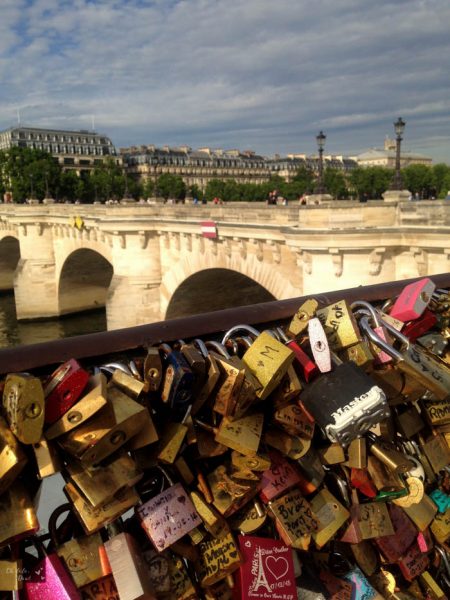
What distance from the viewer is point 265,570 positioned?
1.87m

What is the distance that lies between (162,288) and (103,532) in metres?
20.4

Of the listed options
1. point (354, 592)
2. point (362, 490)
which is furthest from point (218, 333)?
point (354, 592)

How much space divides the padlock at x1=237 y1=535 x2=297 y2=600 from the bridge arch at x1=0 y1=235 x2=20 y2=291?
4618cm

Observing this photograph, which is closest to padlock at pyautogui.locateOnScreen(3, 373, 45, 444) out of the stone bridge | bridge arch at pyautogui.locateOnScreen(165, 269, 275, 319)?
the stone bridge

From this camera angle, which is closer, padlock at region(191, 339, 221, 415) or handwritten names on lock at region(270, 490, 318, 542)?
padlock at region(191, 339, 221, 415)

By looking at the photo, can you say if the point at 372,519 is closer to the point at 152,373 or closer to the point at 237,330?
the point at 237,330

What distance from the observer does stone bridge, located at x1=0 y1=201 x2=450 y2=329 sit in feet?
36.7

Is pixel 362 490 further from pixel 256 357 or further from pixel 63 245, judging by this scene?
pixel 63 245

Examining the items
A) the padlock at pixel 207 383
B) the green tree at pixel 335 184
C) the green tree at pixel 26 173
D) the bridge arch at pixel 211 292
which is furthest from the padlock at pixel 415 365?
the green tree at pixel 335 184

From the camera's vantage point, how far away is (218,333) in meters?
2.01

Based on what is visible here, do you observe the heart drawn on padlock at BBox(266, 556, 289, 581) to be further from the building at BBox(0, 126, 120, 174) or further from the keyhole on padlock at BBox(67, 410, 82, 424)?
→ the building at BBox(0, 126, 120, 174)

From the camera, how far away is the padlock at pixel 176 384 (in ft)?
5.41

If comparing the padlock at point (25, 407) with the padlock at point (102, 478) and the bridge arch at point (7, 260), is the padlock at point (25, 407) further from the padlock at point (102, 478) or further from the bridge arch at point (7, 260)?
the bridge arch at point (7, 260)

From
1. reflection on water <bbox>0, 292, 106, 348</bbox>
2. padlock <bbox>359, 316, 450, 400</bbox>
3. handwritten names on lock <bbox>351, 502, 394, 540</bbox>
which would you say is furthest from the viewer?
reflection on water <bbox>0, 292, 106, 348</bbox>
